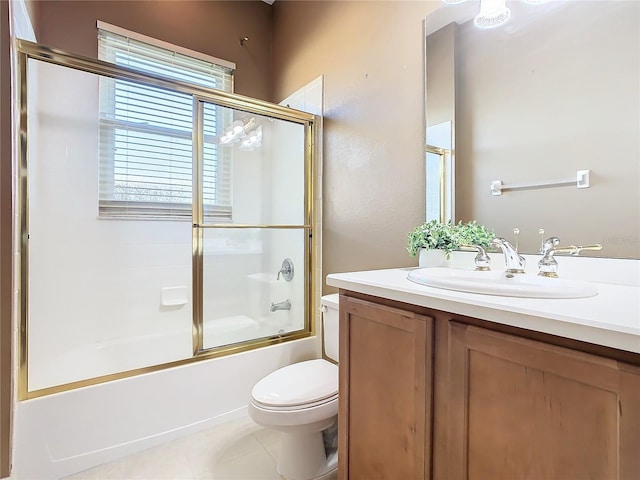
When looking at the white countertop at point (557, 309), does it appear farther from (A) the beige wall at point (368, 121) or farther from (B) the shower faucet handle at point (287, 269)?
(B) the shower faucet handle at point (287, 269)

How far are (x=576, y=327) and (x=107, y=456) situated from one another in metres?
1.94

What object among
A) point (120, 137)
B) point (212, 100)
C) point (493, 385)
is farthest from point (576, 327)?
point (120, 137)

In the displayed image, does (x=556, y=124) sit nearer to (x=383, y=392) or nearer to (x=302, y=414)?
(x=383, y=392)

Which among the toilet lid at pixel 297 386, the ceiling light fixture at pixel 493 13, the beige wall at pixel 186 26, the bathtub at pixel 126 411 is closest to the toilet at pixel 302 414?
the toilet lid at pixel 297 386

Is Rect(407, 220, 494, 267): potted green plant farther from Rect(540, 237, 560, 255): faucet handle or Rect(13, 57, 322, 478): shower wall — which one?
Rect(13, 57, 322, 478): shower wall

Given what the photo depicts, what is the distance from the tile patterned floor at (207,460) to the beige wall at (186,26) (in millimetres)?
2301

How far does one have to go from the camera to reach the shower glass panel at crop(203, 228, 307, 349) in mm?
2146

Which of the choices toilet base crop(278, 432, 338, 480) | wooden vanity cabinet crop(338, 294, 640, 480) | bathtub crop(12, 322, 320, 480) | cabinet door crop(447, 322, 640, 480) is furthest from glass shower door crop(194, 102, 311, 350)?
cabinet door crop(447, 322, 640, 480)

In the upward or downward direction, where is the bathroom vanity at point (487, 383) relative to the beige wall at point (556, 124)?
downward

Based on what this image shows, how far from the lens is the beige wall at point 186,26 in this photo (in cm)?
193

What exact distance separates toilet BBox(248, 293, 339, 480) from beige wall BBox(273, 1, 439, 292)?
667mm

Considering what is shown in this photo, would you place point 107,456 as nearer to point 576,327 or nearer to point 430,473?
point 430,473

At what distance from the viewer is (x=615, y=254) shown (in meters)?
0.98

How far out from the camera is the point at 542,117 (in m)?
1.14
